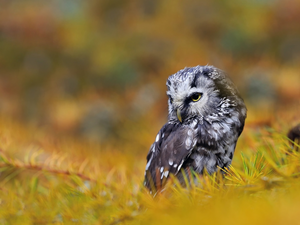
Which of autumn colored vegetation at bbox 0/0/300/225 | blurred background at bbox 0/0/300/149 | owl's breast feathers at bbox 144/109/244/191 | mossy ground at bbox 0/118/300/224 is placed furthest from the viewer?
blurred background at bbox 0/0/300/149

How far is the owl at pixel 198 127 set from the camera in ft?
2.76

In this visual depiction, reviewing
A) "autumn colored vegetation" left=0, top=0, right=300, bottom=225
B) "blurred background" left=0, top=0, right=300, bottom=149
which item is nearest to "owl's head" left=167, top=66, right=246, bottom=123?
"autumn colored vegetation" left=0, top=0, right=300, bottom=225

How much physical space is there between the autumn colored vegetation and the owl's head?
11cm

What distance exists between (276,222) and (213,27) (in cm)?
183

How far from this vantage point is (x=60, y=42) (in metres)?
2.09

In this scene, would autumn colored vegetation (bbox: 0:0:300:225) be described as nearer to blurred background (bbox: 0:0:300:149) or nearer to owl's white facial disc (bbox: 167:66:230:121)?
blurred background (bbox: 0:0:300:149)

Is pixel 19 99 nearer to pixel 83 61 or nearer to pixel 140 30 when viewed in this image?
pixel 83 61

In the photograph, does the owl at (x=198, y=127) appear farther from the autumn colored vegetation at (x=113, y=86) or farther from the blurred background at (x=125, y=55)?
the blurred background at (x=125, y=55)

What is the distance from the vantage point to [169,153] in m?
0.87

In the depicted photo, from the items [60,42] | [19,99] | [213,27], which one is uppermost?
[213,27]

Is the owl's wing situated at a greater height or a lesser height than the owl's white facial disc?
lesser

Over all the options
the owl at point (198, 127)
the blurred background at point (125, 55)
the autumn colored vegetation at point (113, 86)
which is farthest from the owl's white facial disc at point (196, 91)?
the blurred background at point (125, 55)

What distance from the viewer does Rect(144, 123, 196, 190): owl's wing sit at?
84cm

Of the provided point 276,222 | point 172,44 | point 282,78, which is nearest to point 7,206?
point 276,222
